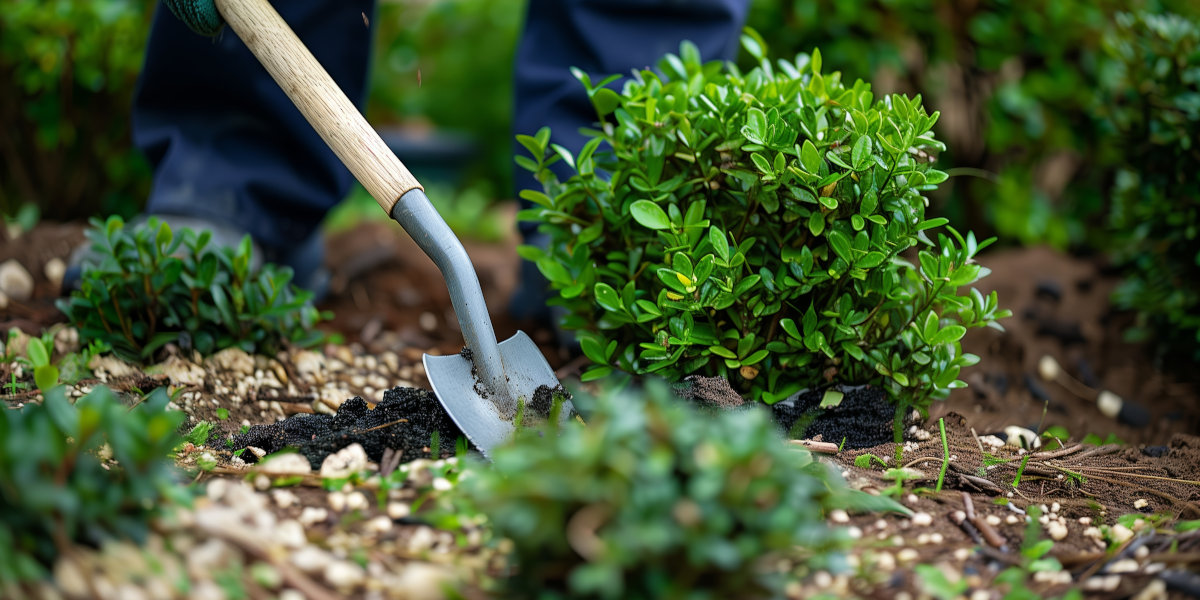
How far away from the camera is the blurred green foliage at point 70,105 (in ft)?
10.1

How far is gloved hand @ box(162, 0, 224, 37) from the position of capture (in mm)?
1961

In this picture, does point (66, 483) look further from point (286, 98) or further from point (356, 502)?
point (286, 98)

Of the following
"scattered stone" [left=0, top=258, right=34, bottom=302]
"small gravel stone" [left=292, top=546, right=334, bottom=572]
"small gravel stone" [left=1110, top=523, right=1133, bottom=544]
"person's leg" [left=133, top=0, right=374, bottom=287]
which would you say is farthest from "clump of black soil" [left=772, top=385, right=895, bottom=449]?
"scattered stone" [left=0, top=258, right=34, bottom=302]

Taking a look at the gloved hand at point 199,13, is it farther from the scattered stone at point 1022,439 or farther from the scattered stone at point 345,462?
the scattered stone at point 1022,439

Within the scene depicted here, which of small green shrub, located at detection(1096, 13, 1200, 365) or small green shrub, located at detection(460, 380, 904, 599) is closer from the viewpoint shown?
small green shrub, located at detection(460, 380, 904, 599)

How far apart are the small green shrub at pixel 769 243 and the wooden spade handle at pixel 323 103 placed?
306 millimetres

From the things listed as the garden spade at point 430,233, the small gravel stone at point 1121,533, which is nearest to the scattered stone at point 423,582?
the garden spade at point 430,233

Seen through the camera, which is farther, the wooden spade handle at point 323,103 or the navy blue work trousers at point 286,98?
the navy blue work trousers at point 286,98

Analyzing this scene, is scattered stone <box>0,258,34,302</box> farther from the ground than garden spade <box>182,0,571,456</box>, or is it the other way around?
garden spade <box>182,0,571,456</box>

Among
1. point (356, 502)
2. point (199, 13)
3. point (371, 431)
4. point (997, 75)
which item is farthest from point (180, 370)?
point (997, 75)

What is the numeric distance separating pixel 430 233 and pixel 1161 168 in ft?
7.25

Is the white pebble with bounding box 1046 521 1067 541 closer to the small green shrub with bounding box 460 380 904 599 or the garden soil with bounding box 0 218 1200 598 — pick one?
the garden soil with bounding box 0 218 1200 598

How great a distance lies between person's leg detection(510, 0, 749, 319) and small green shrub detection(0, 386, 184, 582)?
5.26 feet

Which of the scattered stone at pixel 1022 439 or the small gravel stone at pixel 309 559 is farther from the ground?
the small gravel stone at pixel 309 559
